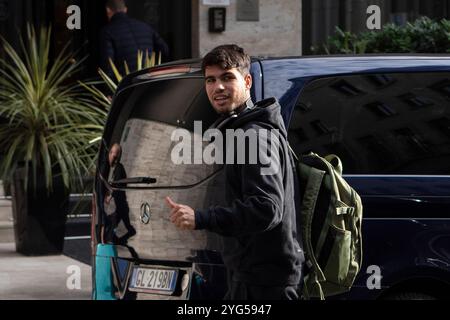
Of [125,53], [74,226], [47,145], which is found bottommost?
[74,226]

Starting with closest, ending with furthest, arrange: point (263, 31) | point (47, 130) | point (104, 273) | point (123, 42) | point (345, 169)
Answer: point (345, 169) → point (104, 273) → point (47, 130) → point (123, 42) → point (263, 31)

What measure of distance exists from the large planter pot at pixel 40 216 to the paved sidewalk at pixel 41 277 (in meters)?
0.11

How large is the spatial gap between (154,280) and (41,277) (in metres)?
4.54

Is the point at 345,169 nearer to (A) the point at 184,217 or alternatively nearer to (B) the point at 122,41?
(A) the point at 184,217

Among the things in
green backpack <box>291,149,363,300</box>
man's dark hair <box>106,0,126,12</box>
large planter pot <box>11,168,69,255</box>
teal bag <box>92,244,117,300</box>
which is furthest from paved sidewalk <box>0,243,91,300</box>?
green backpack <box>291,149,363,300</box>

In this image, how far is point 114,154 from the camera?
6457mm

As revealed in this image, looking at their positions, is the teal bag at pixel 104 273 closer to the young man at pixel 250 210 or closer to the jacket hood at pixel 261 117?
the young man at pixel 250 210

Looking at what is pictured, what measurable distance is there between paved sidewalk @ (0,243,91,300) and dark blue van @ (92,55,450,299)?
10.9 feet

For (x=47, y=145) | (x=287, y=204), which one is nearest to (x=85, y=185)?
(x=47, y=145)

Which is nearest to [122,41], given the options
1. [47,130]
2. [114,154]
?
[47,130]

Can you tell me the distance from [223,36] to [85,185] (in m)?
4.24

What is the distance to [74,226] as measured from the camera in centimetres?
1244

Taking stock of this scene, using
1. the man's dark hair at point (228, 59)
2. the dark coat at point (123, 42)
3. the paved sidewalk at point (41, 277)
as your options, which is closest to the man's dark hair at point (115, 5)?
the dark coat at point (123, 42)

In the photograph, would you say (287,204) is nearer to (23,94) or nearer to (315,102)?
(315,102)
